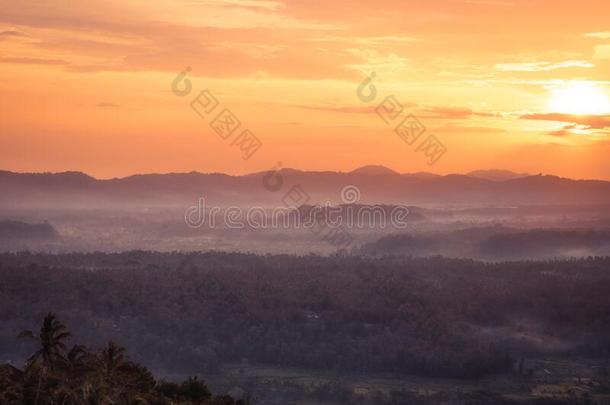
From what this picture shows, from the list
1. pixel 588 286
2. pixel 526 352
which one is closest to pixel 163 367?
pixel 526 352

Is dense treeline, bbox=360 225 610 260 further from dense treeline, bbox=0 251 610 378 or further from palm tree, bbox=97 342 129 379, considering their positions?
palm tree, bbox=97 342 129 379

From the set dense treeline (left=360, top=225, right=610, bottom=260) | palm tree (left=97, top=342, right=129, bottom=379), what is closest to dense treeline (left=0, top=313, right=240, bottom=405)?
palm tree (left=97, top=342, right=129, bottom=379)

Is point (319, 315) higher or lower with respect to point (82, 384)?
lower

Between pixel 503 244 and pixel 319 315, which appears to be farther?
pixel 503 244

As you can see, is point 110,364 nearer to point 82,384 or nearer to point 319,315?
point 82,384

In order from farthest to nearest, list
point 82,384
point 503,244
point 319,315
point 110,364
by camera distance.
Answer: point 503,244, point 319,315, point 110,364, point 82,384

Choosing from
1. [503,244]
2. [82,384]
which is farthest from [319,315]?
[503,244]

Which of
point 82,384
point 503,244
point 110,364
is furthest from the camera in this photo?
point 503,244
